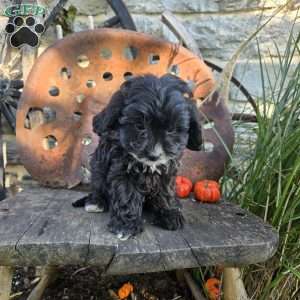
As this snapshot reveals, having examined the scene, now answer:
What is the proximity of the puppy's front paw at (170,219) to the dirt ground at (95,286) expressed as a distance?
71cm

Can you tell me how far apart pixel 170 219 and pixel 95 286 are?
0.86 metres

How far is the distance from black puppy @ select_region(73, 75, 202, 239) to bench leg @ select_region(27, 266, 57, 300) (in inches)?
20.7

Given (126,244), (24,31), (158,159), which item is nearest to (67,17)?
(24,31)

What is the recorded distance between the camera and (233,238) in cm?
112

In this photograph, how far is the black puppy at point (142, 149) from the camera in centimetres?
103

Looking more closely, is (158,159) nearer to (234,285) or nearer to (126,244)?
(126,244)

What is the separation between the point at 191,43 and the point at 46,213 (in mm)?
1164

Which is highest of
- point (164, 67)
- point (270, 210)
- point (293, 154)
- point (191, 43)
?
point (191, 43)

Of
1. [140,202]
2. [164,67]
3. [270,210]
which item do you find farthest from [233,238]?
[164,67]

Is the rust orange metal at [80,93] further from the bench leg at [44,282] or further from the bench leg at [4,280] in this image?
the bench leg at [4,280]

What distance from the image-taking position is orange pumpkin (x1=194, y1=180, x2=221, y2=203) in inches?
58.5

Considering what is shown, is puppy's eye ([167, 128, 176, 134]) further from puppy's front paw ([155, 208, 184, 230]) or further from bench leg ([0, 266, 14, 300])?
bench leg ([0, 266, 14, 300])

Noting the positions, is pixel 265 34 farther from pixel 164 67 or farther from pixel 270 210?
pixel 270 210

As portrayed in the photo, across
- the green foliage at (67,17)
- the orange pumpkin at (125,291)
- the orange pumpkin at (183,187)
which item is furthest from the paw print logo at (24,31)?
the orange pumpkin at (125,291)
